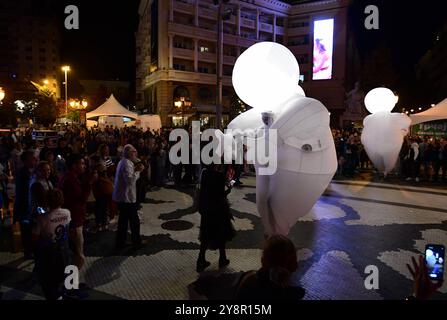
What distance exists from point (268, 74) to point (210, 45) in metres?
39.7

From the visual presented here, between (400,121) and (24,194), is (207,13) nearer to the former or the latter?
(400,121)

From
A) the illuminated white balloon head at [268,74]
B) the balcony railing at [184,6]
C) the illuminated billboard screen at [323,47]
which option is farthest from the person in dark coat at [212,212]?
the illuminated billboard screen at [323,47]

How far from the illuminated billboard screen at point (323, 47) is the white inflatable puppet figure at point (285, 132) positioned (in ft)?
138

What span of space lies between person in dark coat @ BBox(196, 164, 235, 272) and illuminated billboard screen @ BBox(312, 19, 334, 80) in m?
43.4

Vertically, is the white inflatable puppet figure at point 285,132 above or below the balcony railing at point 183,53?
below

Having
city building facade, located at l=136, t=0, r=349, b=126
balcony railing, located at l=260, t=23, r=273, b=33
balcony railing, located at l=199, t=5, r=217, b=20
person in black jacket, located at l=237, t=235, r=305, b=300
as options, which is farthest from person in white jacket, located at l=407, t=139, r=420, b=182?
balcony railing, located at l=260, t=23, r=273, b=33

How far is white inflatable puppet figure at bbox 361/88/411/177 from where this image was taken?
11.7 m

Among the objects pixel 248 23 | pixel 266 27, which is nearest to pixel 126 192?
pixel 248 23

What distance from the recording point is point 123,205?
570cm

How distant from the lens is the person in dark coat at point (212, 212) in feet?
17.0

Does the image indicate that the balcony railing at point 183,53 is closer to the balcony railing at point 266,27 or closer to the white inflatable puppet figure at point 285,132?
the balcony railing at point 266,27

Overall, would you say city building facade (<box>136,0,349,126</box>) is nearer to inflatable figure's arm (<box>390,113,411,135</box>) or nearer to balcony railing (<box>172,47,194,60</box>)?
balcony railing (<box>172,47,194,60</box>)
